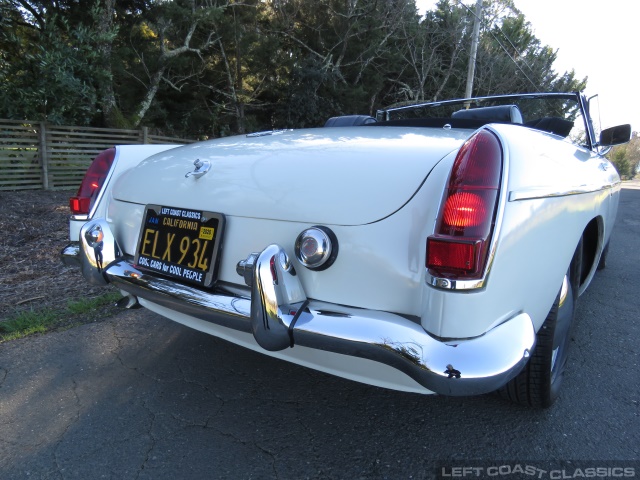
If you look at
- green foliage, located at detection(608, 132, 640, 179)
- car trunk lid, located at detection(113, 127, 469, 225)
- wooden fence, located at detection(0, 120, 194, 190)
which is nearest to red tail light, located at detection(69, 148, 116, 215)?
car trunk lid, located at detection(113, 127, 469, 225)

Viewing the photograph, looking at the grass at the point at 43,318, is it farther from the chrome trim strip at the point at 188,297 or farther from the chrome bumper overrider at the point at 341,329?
the chrome bumper overrider at the point at 341,329

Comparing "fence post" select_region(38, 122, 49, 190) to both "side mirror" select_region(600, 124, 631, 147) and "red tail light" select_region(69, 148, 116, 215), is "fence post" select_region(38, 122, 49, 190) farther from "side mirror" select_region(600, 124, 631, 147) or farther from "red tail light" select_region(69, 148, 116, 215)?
"side mirror" select_region(600, 124, 631, 147)

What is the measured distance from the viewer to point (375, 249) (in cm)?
149

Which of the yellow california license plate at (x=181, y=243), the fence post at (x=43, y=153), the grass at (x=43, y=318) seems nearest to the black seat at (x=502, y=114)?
the yellow california license plate at (x=181, y=243)

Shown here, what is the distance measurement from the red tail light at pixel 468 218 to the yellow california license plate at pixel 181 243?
36.0 inches

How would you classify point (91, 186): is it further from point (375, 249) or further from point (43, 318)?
point (375, 249)

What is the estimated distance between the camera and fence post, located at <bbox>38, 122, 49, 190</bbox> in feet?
29.8

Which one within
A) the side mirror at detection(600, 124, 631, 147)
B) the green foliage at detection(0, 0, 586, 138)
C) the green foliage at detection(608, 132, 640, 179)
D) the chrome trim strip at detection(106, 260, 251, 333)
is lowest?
the green foliage at detection(608, 132, 640, 179)

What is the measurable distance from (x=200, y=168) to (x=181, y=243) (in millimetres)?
351

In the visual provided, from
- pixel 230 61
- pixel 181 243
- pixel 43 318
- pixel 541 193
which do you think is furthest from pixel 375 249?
pixel 230 61

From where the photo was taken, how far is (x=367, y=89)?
1953cm

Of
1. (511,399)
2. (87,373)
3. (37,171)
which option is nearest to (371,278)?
(511,399)

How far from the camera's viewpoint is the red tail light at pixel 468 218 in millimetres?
1302

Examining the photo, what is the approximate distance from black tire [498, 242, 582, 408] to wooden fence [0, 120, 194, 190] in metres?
9.72
